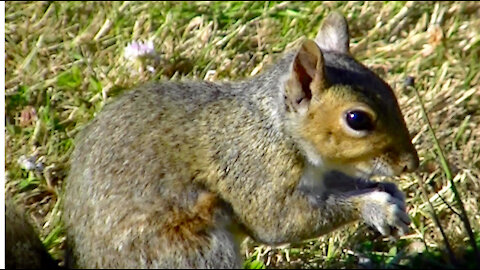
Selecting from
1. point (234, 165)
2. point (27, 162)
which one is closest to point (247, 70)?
point (27, 162)

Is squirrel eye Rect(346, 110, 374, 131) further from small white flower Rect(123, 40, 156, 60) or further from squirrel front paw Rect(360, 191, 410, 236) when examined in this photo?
small white flower Rect(123, 40, 156, 60)

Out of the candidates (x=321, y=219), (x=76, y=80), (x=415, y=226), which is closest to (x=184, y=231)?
(x=321, y=219)

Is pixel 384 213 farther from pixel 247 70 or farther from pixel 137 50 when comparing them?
pixel 137 50

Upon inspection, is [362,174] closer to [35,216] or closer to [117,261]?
[117,261]

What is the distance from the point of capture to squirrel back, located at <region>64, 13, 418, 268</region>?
2.85 metres

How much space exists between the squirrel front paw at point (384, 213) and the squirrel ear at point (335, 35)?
0.48 meters

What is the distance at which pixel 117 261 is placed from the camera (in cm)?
284

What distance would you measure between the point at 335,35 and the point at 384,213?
0.59m

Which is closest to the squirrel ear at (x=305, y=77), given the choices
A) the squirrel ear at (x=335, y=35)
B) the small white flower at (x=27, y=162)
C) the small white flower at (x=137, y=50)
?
the squirrel ear at (x=335, y=35)

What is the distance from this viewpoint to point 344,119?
2.88 metres

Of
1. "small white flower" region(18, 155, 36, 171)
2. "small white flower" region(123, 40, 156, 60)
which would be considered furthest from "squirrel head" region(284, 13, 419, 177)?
"small white flower" region(123, 40, 156, 60)

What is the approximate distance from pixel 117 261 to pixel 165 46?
171 centimetres

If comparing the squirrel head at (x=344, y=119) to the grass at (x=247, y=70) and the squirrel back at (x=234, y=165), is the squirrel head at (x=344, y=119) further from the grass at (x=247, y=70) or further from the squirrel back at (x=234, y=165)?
the grass at (x=247, y=70)

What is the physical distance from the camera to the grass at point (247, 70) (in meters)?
3.53
